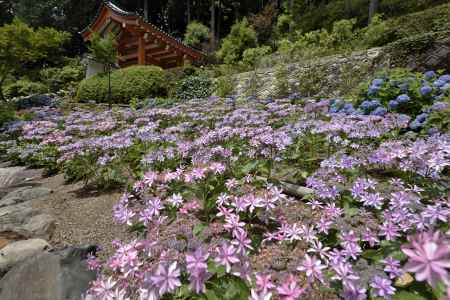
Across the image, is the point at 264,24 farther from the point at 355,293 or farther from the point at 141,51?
the point at 355,293

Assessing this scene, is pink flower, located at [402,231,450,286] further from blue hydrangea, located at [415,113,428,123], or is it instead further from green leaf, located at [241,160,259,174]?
blue hydrangea, located at [415,113,428,123]

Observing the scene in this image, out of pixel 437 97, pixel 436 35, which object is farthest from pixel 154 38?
A: pixel 437 97

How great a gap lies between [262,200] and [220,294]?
0.52m

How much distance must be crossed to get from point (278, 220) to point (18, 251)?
1.96 metres

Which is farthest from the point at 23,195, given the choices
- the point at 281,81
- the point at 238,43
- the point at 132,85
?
the point at 238,43

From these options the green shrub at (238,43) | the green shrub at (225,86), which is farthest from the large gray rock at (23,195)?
the green shrub at (238,43)

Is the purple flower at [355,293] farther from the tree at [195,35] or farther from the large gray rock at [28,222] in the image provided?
the tree at [195,35]

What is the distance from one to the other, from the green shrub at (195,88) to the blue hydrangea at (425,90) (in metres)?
8.57

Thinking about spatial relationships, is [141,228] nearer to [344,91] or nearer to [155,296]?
[155,296]

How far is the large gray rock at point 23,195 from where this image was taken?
11.4 feet

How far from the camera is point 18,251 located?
2.11 metres

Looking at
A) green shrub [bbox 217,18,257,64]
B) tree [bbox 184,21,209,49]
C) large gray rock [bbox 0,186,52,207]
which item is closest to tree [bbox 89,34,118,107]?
green shrub [bbox 217,18,257,64]

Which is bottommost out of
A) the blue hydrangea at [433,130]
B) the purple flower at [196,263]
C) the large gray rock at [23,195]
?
the large gray rock at [23,195]

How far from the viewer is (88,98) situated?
51.1 feet
